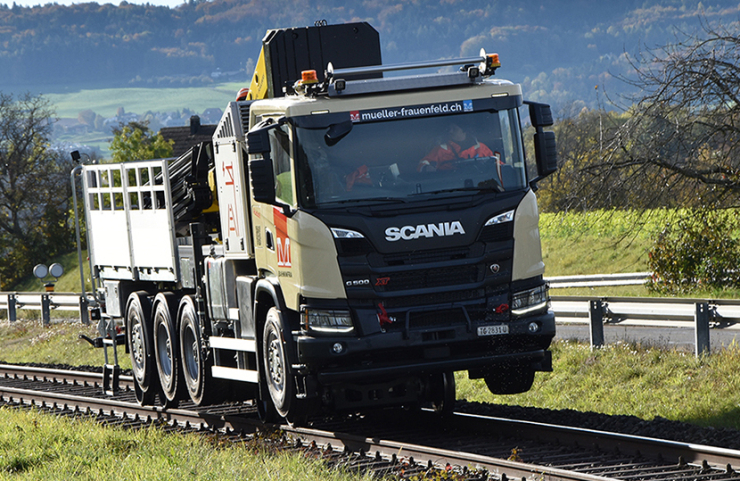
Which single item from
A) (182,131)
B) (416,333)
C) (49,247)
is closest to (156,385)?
(416,333)

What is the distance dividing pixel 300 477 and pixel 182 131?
59125 millimetres

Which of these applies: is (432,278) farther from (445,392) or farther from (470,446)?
(445,392)

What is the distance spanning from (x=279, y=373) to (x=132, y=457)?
158cm

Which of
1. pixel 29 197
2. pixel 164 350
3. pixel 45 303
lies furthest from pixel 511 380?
pixel 29 197

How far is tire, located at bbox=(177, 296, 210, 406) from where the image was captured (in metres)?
11.7

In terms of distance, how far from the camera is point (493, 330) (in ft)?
28.2

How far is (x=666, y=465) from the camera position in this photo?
7.35 m

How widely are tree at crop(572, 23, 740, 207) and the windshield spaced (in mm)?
9842

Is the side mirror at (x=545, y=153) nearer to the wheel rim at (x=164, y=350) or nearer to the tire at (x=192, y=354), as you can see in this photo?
the tire at (x=192, y=354)

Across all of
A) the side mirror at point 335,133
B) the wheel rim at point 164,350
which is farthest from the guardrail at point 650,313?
the side mirror at point 335,133

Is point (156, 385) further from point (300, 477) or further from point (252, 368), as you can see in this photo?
point (300, 477)

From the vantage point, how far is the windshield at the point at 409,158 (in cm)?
851

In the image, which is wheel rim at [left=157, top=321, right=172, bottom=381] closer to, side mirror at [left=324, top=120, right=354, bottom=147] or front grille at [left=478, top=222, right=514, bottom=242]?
side mirror at [left=324, top=120, right=354, bottom=147]

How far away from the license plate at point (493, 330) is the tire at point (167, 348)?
516cm
